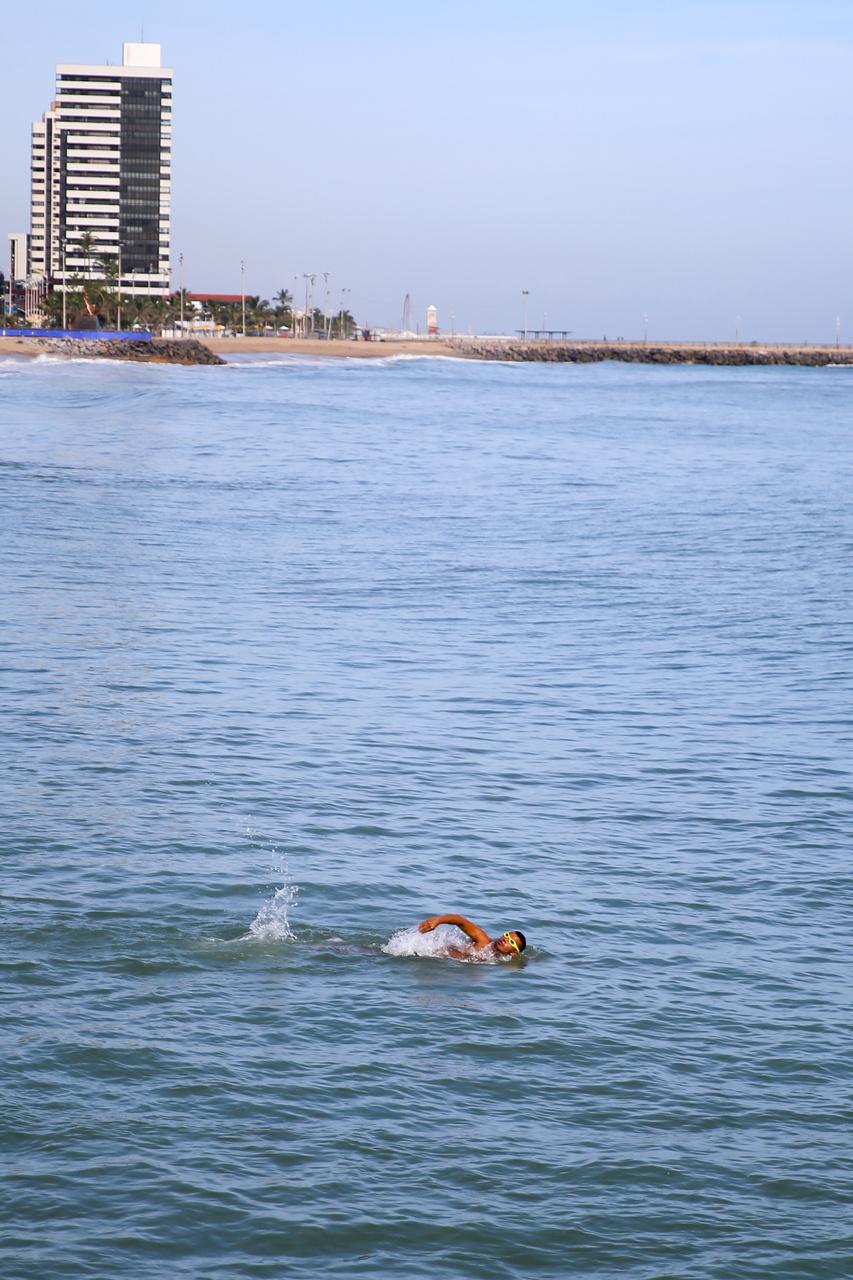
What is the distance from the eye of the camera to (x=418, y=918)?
14797mm

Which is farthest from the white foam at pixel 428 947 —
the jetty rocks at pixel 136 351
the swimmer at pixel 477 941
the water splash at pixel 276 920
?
the jetty rocks at pixel 136 351

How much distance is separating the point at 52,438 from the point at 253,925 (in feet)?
198

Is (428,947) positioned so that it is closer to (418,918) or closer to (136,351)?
(418,918)

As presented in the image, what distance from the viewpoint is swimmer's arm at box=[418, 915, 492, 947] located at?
1345cm

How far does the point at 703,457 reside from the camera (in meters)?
76.9

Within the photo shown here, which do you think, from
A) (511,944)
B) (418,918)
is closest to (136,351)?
(418,918)

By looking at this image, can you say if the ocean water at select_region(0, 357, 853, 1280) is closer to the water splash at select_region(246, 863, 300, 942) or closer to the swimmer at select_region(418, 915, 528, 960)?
the water splash at select_region(246, 863, 300, 942)

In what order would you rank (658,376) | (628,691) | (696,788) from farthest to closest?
(658,376), (628,691), (696,788)

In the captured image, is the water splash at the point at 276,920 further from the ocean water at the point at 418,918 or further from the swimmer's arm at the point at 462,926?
the swimmer's arm at the point at 462,926

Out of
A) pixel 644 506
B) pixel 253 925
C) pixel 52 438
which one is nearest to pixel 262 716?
pixel 253 925

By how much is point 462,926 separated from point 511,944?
0.51 m

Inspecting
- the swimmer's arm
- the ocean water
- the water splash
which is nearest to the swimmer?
the swimmer's arm

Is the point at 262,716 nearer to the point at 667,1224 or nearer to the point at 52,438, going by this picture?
the point at 667,1224

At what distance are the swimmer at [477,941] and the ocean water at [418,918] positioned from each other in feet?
0.58
